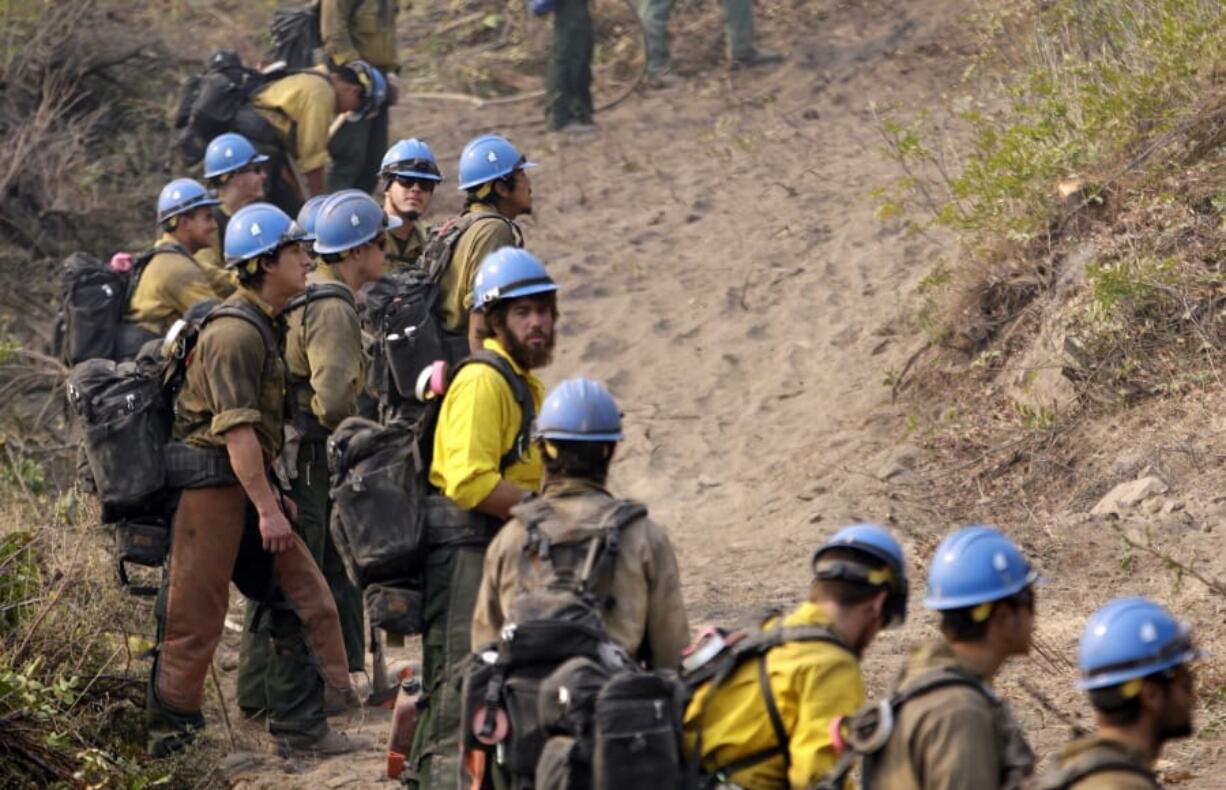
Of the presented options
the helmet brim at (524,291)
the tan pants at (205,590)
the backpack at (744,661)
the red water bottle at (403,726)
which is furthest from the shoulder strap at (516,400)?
the tan pants at (205,590)

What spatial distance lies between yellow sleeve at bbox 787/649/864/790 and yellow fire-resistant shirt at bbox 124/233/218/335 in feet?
18.1

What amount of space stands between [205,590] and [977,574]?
12.2 feet

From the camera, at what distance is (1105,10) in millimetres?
11000

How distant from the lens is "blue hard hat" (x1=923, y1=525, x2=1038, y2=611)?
4.29 metres

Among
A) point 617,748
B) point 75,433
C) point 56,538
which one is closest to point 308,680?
point 56,538

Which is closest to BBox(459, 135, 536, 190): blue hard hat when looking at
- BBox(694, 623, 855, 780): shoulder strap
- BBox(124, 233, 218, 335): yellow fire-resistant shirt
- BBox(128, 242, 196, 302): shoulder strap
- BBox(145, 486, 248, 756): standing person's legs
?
BBox(145, 486, 248, 756): standing person's legs

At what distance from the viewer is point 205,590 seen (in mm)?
7219

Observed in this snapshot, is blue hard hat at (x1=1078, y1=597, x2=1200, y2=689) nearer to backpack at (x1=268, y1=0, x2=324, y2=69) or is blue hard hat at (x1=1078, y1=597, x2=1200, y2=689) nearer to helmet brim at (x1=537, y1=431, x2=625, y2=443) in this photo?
helmet brim at (x1=537, y1=431, x2=625, y2=443)

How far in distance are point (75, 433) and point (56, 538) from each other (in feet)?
11.4

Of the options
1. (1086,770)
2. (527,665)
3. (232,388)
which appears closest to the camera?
(1086,770)

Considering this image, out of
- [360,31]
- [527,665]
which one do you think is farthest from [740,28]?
[527,665]

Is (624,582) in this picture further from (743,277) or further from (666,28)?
(666,28)

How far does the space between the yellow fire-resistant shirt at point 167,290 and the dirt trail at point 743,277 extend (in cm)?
243

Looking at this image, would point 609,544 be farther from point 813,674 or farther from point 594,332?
point 594,332
